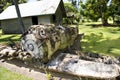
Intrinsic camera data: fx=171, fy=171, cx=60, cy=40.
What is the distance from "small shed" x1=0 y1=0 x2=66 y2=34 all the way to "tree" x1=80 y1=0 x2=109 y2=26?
148 inches

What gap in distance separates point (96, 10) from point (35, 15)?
369 inches

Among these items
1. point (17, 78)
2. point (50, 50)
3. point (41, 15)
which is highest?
point (41, 15)

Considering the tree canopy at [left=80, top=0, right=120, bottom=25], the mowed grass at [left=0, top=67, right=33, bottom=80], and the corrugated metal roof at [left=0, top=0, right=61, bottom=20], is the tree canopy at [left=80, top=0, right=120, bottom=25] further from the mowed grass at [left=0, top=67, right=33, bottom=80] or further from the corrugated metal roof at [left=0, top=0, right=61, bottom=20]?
the mowed grass at [left=0, top=67, right=33, bottom=80]

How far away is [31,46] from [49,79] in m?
1.49

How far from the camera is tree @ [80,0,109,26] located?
24984mm

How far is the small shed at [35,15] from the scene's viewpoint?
2228cm

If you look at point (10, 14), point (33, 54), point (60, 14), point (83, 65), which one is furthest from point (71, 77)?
point (10, 14)

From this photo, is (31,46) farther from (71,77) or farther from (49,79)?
(71,77)

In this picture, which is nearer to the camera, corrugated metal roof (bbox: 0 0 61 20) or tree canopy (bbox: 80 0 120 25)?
corrugated metal roof (bbox: 0 0 61 20)

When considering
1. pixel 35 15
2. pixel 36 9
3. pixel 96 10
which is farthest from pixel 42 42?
pixel 96 10

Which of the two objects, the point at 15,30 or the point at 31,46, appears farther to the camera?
the point at 15,30

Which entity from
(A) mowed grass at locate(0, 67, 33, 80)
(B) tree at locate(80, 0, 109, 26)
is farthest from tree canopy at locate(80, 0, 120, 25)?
(A) mowed grass at locate(0, 67, 33, 80)

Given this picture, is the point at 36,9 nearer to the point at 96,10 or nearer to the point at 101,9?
the point at 96,10

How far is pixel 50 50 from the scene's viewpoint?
6.87 m
